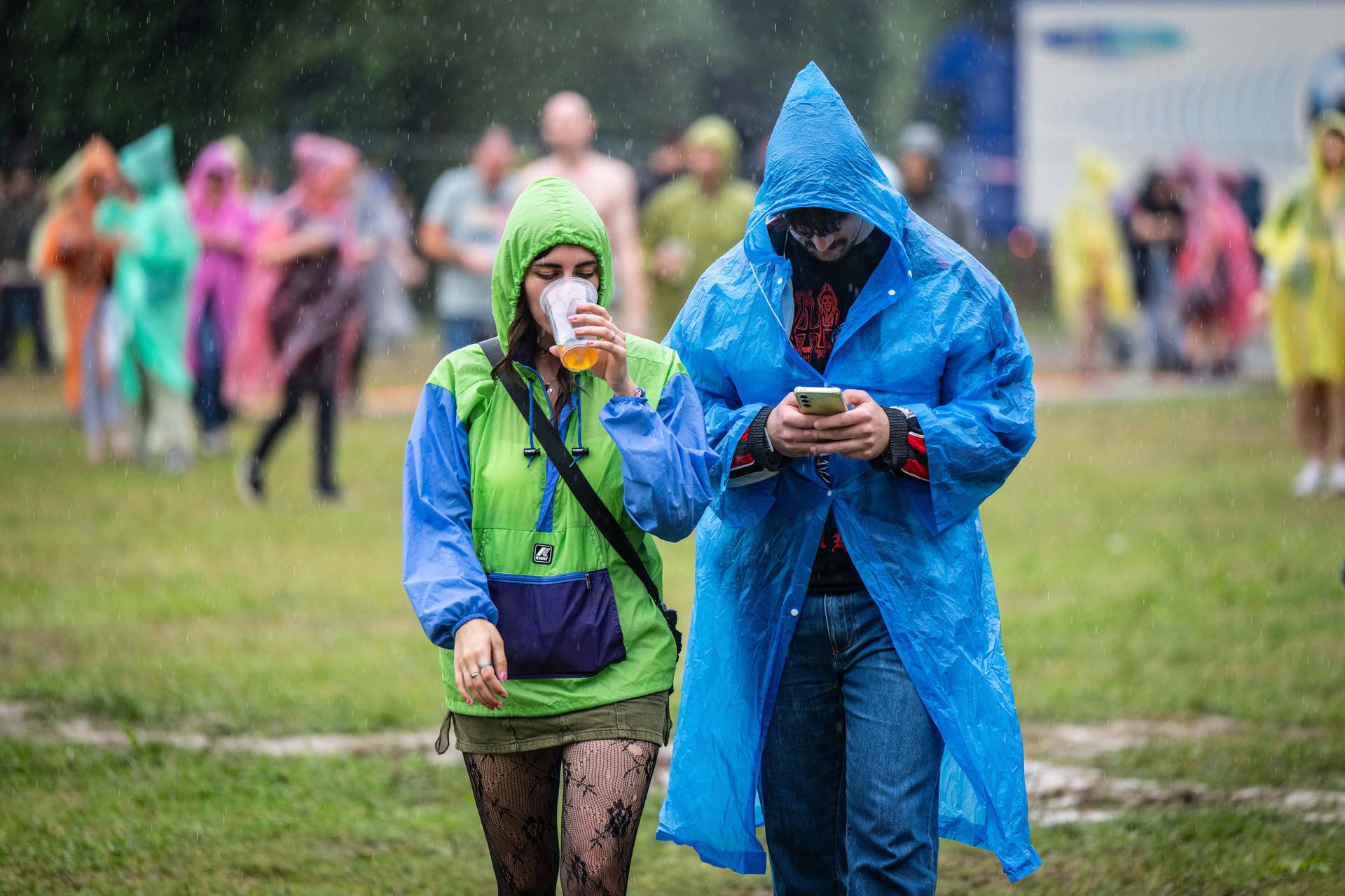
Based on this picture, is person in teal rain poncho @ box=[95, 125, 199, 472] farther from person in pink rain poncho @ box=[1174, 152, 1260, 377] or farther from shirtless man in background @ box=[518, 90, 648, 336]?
person in pink rain poncho @ box=[1174, 152, 1260, 377]

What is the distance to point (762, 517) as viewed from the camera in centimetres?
357

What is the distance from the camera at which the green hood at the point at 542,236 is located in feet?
10.7

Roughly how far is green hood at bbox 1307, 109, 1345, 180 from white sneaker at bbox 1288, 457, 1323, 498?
1809 millimetres

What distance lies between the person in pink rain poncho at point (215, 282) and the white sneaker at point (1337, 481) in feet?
27.9

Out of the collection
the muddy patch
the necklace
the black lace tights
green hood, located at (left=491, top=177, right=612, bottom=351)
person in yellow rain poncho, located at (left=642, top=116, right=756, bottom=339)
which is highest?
person in yellow rain poncho, located at (left=642, top=116, right=756, bottom=339)

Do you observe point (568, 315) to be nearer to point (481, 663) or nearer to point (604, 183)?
point (481, 663)

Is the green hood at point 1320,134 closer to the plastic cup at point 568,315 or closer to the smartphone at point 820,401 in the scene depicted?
the smartphone at point 820,401

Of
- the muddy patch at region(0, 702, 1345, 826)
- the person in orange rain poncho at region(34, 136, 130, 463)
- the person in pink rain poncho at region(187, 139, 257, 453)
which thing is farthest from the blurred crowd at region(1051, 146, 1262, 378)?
the muddy patch at region(0, 702, 1345, 826)

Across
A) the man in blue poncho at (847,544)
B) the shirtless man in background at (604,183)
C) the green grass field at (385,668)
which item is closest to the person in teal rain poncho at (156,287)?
the green grass field at (385,668)

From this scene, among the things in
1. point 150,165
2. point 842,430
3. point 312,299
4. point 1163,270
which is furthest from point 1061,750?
point 1163,270

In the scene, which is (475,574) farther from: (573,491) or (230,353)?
(230,353)

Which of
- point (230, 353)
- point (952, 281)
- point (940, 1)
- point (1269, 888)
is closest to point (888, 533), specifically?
point (952, 281)

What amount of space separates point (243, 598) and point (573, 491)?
17.8 feet

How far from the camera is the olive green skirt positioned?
3287 mm
